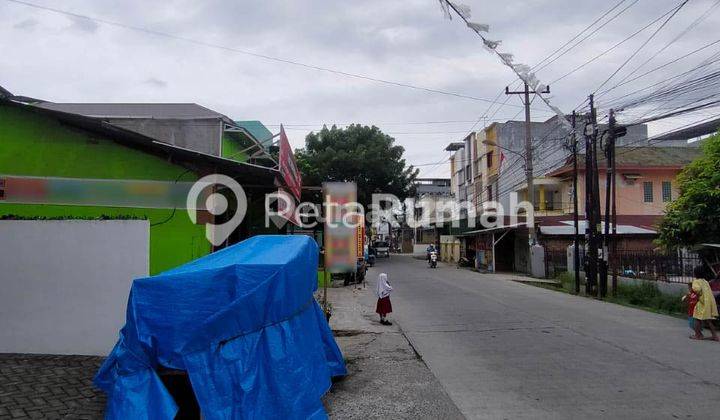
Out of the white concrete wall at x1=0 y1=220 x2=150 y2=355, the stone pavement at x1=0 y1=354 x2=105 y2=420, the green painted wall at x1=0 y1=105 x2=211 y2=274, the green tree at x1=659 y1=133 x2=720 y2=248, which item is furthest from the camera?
the green tree at x1=659 y1=133 x2=720 y2=248

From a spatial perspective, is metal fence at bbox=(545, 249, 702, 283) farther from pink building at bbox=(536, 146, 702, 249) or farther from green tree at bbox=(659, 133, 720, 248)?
pink building at bbox=(536, 146, 702, 249)

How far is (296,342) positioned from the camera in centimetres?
531

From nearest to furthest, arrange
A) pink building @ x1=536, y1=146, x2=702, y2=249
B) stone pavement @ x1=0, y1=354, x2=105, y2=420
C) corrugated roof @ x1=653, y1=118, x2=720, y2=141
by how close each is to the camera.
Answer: stone pavement @ x1=0, y1=354, x2=105, y2=420
corrugated roof @ x1=653, y1=118, x2=720, y2=141
pink building @ x1=536, y1=146, x2=702, y2=249

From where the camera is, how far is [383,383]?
7.28 m

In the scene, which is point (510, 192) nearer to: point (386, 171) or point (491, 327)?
point (386, 171)

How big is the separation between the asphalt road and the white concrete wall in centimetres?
461

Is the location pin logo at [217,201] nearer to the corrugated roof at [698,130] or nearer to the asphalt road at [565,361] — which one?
the asphalt road at [565,361]

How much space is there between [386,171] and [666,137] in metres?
29.2

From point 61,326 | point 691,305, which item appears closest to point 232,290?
point 61,326

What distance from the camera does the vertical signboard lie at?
9516 mm

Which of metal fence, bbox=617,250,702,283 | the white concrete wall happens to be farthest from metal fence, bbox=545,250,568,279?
the white concrete wall

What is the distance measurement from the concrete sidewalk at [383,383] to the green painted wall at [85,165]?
3.64 metres

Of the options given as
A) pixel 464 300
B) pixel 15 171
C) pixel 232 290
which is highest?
pixel 15 171

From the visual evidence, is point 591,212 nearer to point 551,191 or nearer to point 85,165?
point 85,165
